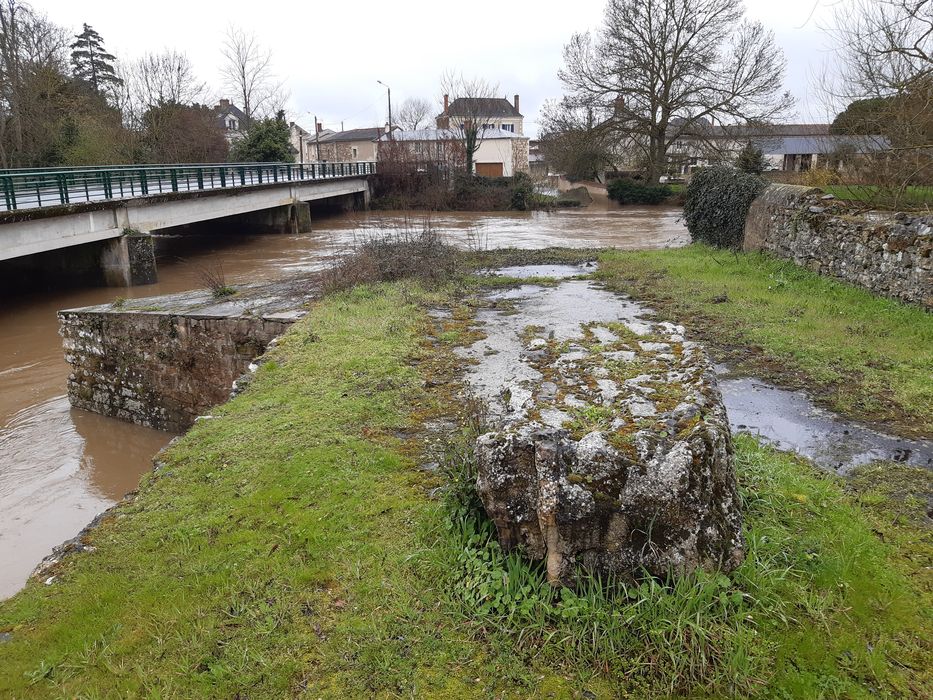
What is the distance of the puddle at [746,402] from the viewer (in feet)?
16.9

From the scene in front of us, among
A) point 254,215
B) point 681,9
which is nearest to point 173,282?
point 254,215

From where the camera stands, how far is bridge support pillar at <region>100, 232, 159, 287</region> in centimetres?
1894

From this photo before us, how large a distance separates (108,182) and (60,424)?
11424 mm

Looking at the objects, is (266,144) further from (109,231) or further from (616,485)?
(616,485)

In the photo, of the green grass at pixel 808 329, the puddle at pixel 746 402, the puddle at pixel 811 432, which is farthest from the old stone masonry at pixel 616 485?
the green grass at pixel 808 329

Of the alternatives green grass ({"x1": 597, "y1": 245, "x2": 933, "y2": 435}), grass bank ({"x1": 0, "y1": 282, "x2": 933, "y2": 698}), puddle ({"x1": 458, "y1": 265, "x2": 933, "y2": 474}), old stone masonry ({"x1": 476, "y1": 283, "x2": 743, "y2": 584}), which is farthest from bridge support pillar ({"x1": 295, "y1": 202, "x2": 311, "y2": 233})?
old stone masonry ({"x1": 476, "y1": 283, "x2": 743, "y2": 584})

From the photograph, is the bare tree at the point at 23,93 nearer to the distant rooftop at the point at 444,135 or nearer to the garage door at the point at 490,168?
the distant rooftop at the point at 444,135

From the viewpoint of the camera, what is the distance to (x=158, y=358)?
32.3 ft

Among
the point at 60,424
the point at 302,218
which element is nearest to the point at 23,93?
the point at 302,218

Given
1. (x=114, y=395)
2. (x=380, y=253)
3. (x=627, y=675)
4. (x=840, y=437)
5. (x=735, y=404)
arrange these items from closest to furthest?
1. (x=627, y=675)
2. (x=840, y=437)
3. (x=735, y=404)
4. (x=114, y=395)
5. (x=380, y=253)

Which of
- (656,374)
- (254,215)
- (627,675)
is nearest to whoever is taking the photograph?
(627,675)

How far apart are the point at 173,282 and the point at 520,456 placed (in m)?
19.8

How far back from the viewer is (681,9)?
35.4m

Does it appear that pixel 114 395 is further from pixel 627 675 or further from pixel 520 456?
pixel 627 675
